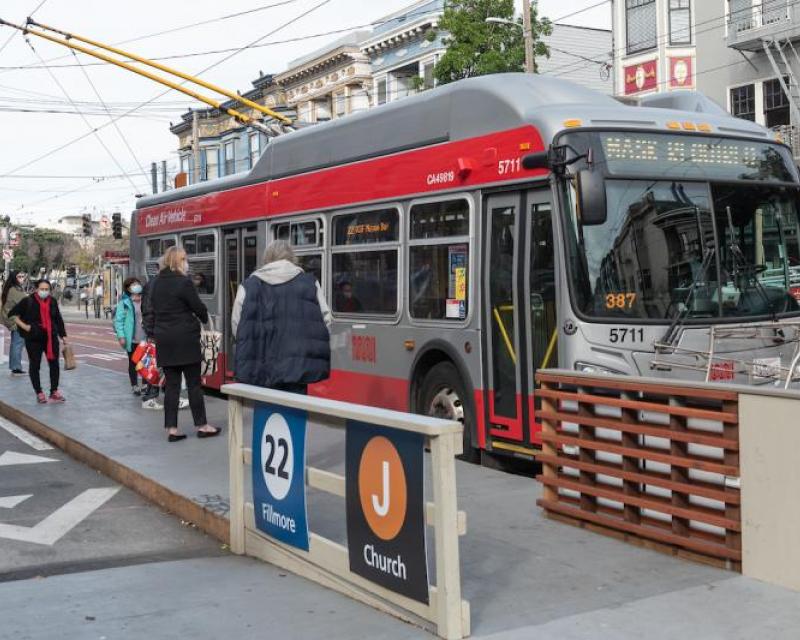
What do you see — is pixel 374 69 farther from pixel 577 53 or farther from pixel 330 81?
pixel 577 53

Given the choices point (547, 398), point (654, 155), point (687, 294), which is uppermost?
point (654, 155)

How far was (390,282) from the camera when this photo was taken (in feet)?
34.8

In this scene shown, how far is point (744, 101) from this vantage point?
30.9m

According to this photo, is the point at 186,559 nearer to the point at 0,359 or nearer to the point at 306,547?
the point at 306,547

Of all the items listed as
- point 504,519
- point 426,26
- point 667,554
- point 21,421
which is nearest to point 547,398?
point 504,519

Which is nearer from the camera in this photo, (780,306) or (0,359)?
(780,306)

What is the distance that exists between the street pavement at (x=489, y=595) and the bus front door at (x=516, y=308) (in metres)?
1.48

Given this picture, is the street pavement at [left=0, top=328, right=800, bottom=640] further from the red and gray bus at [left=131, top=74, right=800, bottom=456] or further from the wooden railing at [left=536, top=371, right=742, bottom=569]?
the red and gray bus at [left=131, top=74, right=800, bottom=456]

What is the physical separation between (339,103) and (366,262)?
1571 inches

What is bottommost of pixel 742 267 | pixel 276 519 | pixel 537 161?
pixel 276 519

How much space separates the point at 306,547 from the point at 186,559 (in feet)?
3.89

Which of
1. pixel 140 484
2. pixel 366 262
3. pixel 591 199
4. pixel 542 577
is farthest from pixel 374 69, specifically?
pixel 542 577

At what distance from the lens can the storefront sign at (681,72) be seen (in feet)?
105

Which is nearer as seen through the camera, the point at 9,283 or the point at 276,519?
the point at 276,519
